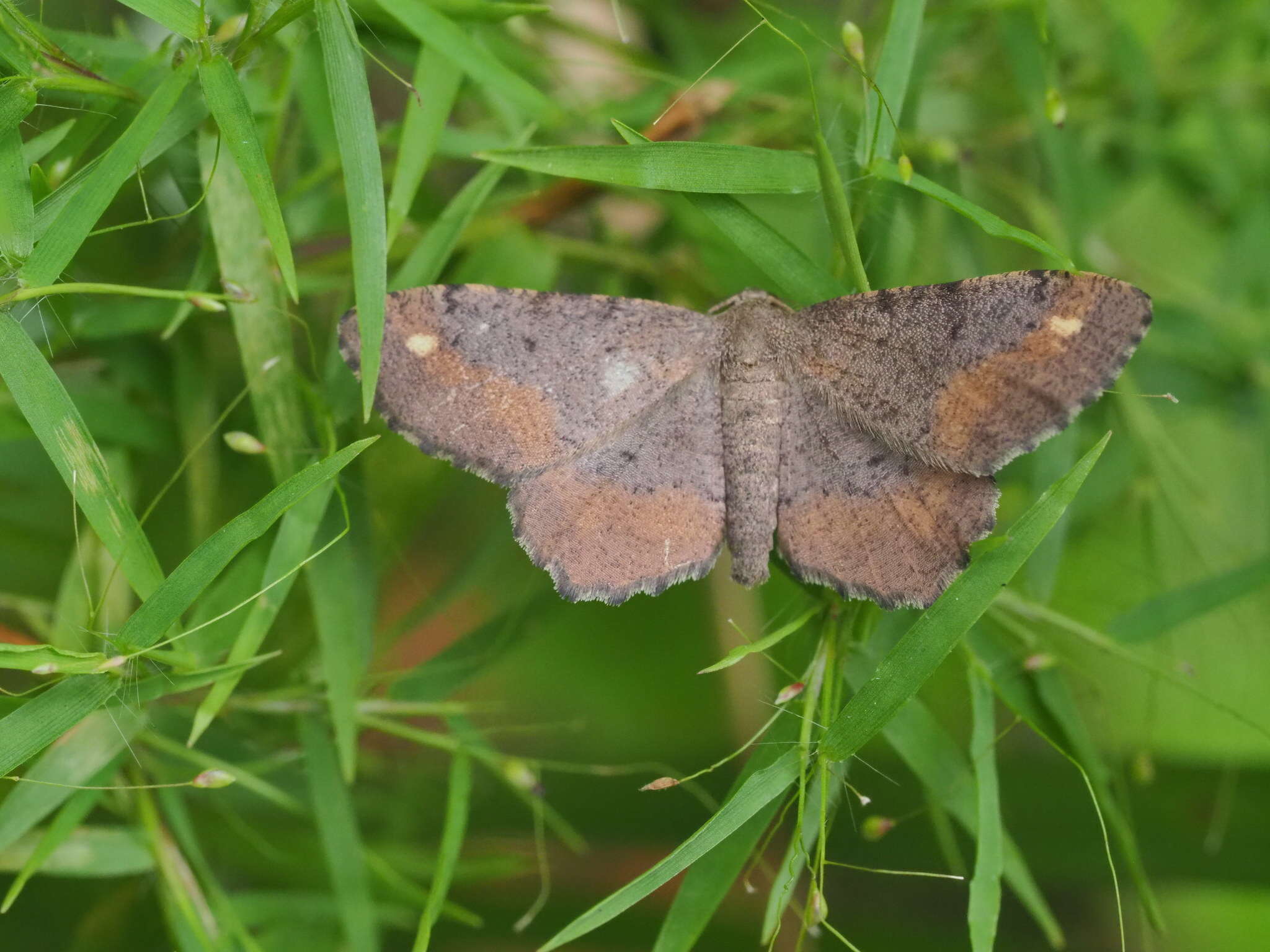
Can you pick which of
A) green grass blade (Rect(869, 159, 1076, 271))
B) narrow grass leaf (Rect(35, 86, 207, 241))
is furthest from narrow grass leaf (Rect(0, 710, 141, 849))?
green grass blade (Rect(869, 159, 1076, 271))

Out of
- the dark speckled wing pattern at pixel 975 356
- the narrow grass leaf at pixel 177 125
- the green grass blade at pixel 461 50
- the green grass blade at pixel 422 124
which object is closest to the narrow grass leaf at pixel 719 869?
the dark speckled wing pattern at pixel 975 356

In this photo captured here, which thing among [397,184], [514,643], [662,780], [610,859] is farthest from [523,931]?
[397,184]

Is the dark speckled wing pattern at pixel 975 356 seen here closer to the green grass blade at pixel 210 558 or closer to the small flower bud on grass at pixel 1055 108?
the small flower bud on grass at pixel 1055 108

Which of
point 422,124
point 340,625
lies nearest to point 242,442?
point 340,625

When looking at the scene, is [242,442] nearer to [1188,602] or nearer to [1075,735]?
[1075,735]

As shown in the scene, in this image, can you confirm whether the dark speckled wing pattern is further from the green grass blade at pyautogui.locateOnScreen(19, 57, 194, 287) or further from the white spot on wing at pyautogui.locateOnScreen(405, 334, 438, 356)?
the green grass blade at pyautogui.locateOnScreen(19, 57, 194, 287)

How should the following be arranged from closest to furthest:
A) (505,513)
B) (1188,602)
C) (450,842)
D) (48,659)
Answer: (48,659), (450,842), (1188,602), (505,513)
